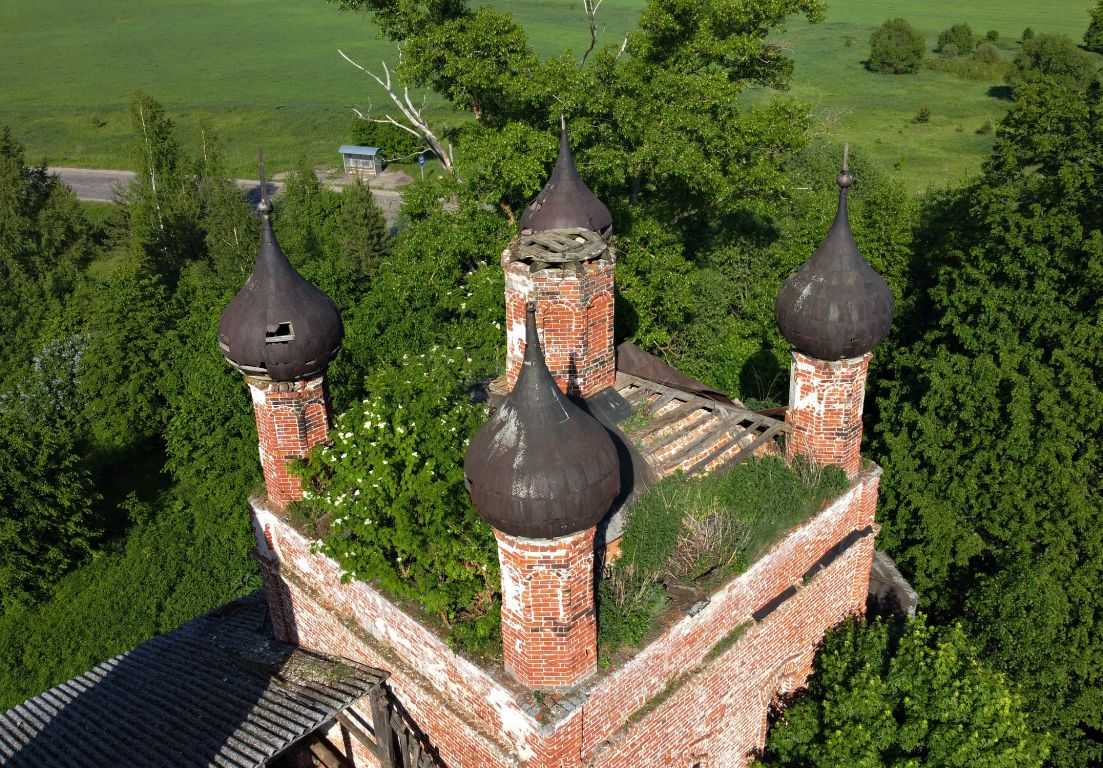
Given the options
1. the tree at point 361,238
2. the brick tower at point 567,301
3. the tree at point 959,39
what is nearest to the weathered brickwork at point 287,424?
the brick tower at point 567,301

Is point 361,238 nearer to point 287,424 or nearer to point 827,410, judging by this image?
point 287,424

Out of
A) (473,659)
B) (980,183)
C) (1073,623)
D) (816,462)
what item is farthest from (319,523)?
(980,183)

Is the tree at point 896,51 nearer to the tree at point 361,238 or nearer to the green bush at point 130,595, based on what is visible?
the tree at point 361,238

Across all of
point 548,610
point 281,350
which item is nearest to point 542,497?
point 548,610

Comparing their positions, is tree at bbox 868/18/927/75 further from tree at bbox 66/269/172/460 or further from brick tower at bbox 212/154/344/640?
brick tower at bbox 212/154/344/640

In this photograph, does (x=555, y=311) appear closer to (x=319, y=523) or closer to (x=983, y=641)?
(x=319, y=523)

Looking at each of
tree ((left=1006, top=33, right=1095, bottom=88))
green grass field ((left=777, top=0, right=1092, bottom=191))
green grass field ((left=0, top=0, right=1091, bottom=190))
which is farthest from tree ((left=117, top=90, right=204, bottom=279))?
tree ((left=1006, top=33, right=1095, bottom=88))
